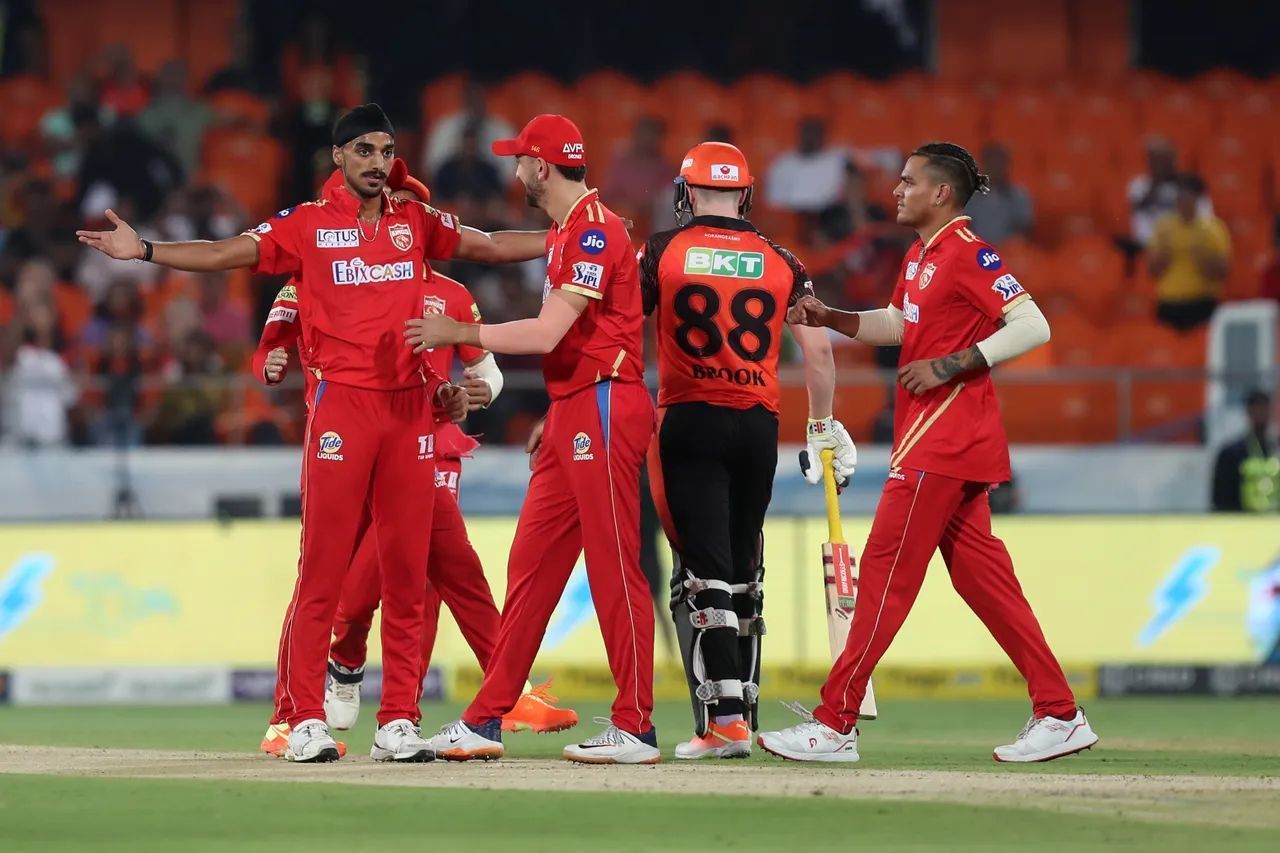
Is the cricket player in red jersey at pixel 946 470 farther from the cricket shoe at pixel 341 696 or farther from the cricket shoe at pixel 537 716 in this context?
the cricket shoe at pixel 341 696

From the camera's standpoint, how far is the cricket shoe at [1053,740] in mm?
7957

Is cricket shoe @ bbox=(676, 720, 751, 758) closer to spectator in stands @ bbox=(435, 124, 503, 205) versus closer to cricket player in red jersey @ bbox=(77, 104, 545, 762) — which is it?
cricket player in red jersey @ bbox=(77, 104, 545, 762)

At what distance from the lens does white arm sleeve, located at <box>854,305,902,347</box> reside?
27.3 ft

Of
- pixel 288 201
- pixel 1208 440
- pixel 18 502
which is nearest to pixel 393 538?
pixel 18 502

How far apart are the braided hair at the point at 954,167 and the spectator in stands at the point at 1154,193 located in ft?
37.7

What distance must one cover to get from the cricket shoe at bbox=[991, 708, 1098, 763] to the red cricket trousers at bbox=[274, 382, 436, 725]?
2.44 meters

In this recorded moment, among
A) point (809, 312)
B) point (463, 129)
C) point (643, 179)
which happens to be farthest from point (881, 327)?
point (463, 129)

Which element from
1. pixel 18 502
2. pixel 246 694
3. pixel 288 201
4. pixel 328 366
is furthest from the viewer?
pixel 288 201

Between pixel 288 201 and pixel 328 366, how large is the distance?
11.6 meters

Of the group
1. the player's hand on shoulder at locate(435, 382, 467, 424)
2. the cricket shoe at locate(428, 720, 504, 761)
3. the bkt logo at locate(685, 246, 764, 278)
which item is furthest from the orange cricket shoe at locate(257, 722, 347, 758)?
the bkt logo at locate(685, 246, 764, 278)

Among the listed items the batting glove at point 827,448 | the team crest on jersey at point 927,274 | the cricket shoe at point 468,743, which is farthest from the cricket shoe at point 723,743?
the team crest on jersey at point 927,274

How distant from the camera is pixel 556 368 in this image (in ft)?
25.9

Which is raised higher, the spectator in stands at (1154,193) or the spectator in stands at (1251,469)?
the spectator in stands at (1154,193)

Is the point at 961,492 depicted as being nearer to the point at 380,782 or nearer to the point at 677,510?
the point at 677,510
